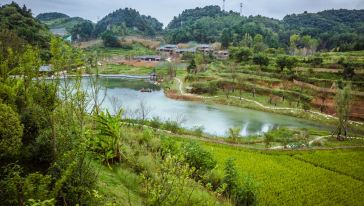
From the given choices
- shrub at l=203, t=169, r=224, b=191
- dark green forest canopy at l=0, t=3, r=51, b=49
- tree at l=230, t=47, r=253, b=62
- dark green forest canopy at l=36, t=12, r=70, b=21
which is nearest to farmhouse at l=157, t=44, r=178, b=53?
tree at l=230, t=47, r=253, b=62

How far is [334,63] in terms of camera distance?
54.2 metres

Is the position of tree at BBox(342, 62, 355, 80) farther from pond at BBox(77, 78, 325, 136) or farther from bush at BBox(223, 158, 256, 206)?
bush at BBox(223, 158, 256, 206)

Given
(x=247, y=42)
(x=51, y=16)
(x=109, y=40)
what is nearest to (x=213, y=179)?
(x=247, y=42)

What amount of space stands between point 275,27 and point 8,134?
12708 centimetres

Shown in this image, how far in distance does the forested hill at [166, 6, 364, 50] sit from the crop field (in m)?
50.6

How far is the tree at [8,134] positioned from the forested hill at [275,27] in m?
70.1

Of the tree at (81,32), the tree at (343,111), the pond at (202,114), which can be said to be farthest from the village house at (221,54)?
the tree at (81,32)

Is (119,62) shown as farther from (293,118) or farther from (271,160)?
(271,160)

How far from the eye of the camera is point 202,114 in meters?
42.4

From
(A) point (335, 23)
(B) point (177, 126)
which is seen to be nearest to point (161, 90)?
(B) point (177, 126)

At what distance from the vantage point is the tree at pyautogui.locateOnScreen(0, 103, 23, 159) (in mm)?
7777

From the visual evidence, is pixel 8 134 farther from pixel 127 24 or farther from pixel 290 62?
pixel 127 24

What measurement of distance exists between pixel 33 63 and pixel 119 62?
75.8m

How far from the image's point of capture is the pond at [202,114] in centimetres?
3675
